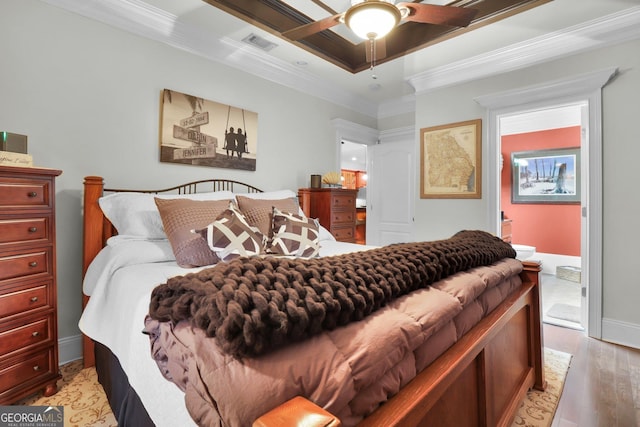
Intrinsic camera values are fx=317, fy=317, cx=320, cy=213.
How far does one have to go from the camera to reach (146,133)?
2496 mm

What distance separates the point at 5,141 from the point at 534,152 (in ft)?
19.7

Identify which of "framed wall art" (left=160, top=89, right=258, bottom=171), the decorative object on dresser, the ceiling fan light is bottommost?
the decorative object on dresser

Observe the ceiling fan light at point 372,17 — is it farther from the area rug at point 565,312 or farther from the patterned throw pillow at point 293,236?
the area rug at point 565,312

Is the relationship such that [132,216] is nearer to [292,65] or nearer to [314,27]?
[314,27]

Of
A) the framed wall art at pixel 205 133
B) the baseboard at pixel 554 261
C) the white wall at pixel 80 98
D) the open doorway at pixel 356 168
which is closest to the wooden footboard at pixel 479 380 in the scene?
the white wall at pixel 80 98

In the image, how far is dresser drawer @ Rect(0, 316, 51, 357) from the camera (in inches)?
62.1

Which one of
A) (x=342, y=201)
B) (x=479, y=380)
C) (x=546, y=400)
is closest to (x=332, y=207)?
(x=342, y=201)

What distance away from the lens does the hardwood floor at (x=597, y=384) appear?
1.63 metres

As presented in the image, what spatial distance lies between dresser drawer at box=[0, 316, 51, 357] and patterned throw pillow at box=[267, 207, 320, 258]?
128 centimetres

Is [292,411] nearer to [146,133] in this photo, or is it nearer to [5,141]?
[5,141]

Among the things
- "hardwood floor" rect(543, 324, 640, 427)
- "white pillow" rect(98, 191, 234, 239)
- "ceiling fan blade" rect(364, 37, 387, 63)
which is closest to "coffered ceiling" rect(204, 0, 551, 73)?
"ceiling fan blade" rect(364, 37, 387, 63)

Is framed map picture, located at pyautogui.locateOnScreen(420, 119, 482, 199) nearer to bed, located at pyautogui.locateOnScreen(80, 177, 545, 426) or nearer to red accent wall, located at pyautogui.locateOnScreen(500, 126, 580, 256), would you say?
bed, located at pyautogui.locateOnScreen(80, 177, 545, 426)

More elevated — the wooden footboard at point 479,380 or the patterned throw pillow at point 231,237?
the patterned throw pillow at point 231,237

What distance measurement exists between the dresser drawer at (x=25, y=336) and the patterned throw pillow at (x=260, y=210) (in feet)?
4.16
